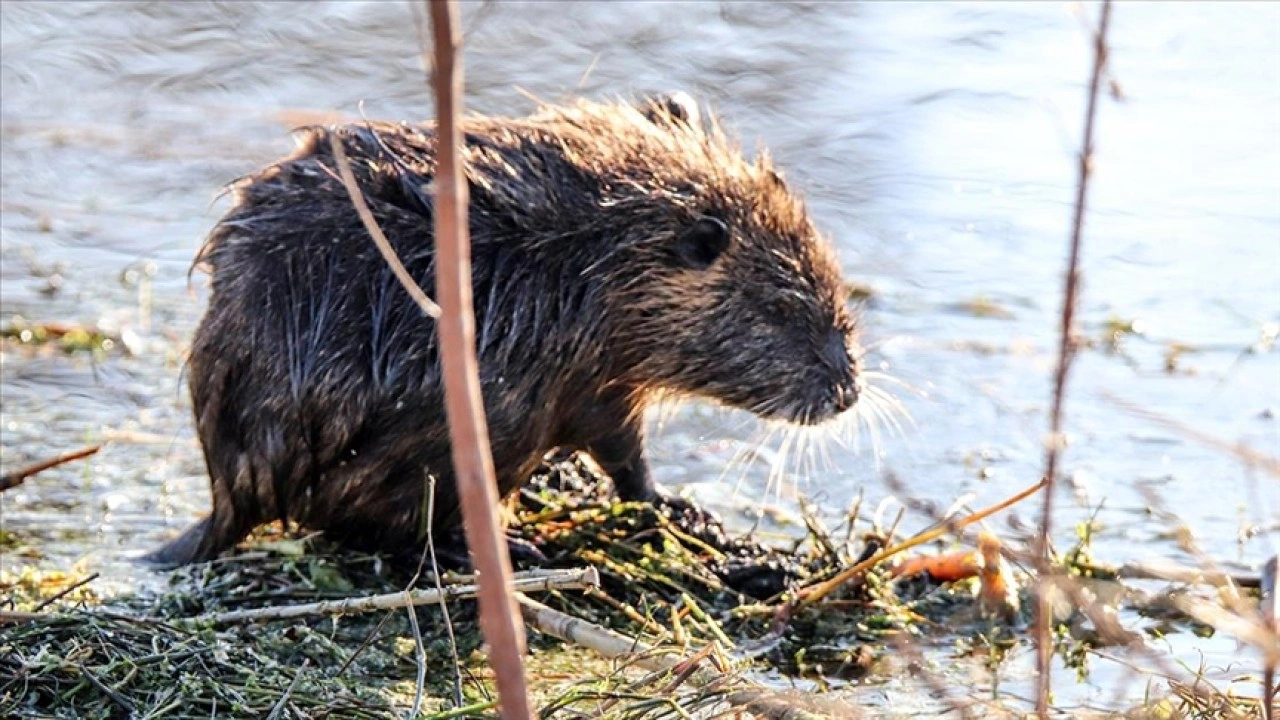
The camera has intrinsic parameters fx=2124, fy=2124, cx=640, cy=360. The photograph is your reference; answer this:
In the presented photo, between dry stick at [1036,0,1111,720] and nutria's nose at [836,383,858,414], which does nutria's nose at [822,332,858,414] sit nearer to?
nutria's nose at [836,383,858,414]

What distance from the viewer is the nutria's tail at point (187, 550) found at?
3.78 meters

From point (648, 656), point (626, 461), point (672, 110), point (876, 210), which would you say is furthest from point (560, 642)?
point (876, 210)

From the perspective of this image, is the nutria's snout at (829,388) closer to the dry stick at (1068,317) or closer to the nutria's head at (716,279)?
the nutria's head at (716,279)

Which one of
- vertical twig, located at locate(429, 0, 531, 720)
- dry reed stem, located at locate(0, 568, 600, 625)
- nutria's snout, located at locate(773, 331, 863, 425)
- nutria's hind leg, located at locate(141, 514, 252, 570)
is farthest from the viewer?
nutria's snout, located at locate(773, 331, 863, 425)

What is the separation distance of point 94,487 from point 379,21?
3923 mm

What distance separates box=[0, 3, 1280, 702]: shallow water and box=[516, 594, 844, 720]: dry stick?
0.79m

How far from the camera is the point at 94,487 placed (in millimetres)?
4395

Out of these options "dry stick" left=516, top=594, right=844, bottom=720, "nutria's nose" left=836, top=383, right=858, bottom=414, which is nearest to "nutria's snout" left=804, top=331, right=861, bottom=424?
"nutria's nose" left=836, top=383, right=858, bottom=414

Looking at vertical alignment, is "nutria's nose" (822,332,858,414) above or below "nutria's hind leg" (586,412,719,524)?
above

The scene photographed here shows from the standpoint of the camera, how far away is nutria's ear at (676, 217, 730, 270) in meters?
3.86

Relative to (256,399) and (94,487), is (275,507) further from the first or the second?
(94,487)

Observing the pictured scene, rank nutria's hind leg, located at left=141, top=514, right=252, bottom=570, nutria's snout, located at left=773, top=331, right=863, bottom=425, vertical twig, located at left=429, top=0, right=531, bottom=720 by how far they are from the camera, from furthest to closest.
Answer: nutria's snout, located at left=773, top=331, right=863, bottom=425
nutria's hind leg, located at left=141, top=514, right=252, bottom=570
vertical twig, located at left=429, top=0, right=531, bottom=720

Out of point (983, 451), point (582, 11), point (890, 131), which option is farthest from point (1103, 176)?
point (582, 11)

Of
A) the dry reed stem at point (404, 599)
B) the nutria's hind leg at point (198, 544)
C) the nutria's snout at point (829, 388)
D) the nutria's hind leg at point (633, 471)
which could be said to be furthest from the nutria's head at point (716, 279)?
the dry reed stem at point (404, 599)
